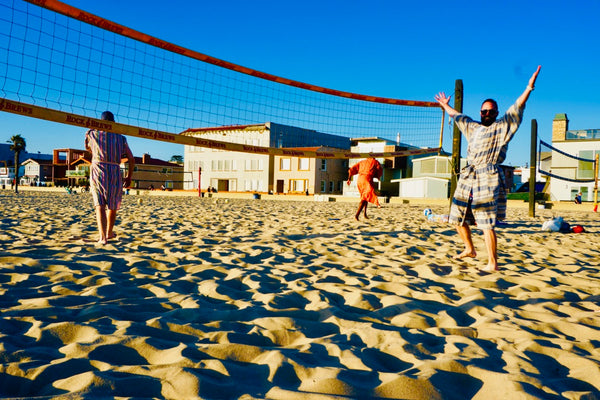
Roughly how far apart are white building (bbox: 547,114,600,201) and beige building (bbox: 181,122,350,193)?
17.6 meters

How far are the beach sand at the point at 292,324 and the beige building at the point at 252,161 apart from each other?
29801 millimetres

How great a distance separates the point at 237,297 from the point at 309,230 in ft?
11.2

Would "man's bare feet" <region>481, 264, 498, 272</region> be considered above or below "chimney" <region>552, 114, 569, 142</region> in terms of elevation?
below

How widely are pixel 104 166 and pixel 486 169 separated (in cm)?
374

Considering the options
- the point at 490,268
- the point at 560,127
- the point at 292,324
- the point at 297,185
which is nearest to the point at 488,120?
the point at 490,268

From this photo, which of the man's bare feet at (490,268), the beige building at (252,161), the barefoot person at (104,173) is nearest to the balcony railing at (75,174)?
the beige building at (252,161)

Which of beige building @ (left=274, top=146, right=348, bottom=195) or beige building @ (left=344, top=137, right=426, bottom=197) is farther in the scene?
beige building @ (left=274, top=146, right=348, bottom=195)

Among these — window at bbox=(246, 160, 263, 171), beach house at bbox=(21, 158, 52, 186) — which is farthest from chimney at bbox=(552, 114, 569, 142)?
beach house at bbox=(21, 158, 52, 186)

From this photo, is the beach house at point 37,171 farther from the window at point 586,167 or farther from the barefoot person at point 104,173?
the barefoot person at point 104,173

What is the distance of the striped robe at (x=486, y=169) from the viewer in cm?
329

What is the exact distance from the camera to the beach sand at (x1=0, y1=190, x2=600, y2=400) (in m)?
1.37

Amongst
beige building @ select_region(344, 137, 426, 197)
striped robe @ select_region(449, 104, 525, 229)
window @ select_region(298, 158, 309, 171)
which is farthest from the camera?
window @ select_region(298, 158, 309, 171)

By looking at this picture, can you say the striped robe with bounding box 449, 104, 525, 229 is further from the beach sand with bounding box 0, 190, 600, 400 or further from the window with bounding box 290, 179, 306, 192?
the window with bounding box 290, 179, 306, 192

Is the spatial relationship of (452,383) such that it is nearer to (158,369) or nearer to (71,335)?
(158,369)
